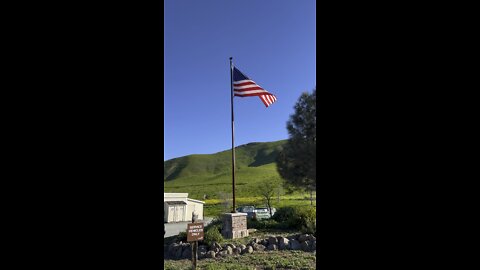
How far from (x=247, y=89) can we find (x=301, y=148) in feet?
27.4

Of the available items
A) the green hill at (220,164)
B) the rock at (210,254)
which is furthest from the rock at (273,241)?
the green hill at (220,164)

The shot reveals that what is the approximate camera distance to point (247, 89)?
37.5ft

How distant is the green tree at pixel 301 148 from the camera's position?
1881cm

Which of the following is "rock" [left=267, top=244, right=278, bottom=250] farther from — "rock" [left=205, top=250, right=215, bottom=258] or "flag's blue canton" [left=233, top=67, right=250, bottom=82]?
"flag's blue canton" [left=233, top=67, right=250, bottom=82]

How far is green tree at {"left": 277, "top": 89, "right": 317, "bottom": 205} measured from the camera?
1881 cm
